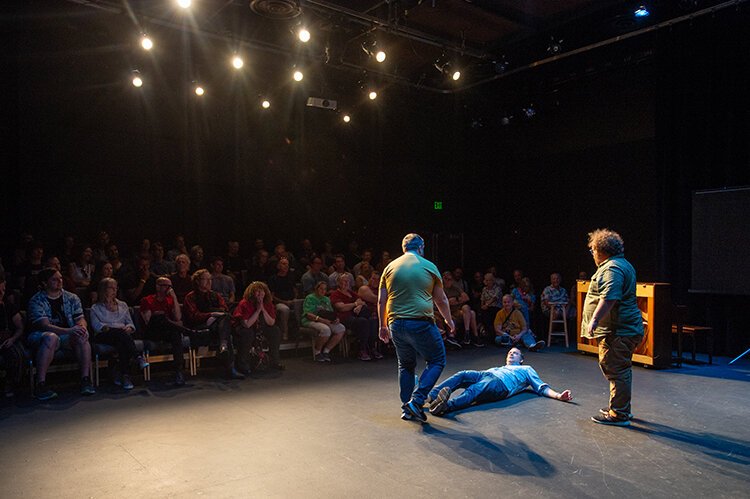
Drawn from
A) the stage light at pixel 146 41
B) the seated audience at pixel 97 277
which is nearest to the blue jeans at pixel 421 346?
the seated audience at pixel 97 277

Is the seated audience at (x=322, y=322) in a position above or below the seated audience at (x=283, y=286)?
below

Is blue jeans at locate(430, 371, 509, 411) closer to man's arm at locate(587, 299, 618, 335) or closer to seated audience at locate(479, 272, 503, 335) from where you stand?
man's arm at locate(587, 299, 618, 335)

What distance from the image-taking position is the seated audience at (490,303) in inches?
355

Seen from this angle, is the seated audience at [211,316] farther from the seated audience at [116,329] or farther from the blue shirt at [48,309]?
the blue shirt at [48,309]

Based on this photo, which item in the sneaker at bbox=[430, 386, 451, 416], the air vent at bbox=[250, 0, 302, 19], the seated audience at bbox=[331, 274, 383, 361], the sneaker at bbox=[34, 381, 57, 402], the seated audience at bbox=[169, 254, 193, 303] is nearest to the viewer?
the sneaker at bbox=[430, 386, 451, 416]

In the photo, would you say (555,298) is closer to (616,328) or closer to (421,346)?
(616,328)

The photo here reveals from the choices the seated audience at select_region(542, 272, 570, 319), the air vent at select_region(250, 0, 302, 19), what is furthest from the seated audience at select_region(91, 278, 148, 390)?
the seated audience at select_region(542, 272, 570, 319)

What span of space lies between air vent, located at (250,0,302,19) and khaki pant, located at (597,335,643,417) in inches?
218

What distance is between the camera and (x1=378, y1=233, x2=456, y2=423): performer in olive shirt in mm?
4305

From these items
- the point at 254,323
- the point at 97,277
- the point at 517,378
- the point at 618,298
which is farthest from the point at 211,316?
the point at 618,298

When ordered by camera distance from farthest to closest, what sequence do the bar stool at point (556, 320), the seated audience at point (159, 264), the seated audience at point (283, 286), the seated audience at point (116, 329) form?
the bar stool at point (556, 320) → the seated audience at point (159, 264) → the seated audience at point (283, 286) → the seated audience at point (116, 329)

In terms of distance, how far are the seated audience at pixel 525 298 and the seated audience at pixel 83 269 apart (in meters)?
6.12

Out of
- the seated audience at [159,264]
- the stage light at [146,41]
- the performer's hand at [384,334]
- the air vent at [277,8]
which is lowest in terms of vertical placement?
the performer's hand at [384,334]

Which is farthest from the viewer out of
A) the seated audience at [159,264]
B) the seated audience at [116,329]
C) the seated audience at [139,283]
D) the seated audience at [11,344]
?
the seated audience at [159,264]
